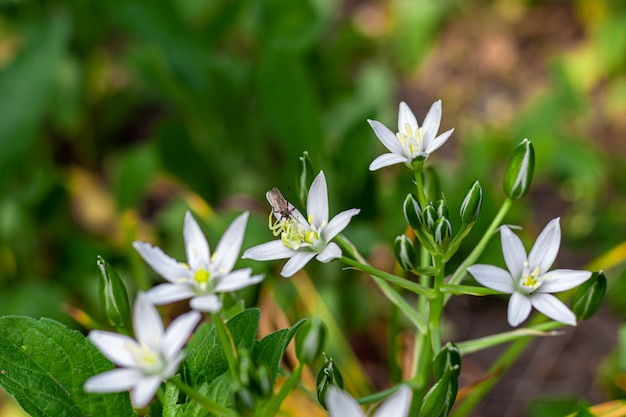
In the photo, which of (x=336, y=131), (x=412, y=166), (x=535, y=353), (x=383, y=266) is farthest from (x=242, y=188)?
(x=412, y=166)

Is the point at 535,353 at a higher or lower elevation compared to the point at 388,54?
lower

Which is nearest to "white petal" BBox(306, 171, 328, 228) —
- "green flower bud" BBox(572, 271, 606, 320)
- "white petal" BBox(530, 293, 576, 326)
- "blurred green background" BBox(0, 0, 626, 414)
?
"white petal" BBox(530, 293, 576, 326)

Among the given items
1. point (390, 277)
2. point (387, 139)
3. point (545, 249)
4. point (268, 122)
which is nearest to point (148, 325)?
point (390, 277)

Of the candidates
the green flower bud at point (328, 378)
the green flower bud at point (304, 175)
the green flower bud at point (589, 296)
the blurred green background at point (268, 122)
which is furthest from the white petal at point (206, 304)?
the blurred green background at point (268, 122)

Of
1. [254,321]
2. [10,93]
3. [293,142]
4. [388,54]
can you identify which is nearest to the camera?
[254,321]

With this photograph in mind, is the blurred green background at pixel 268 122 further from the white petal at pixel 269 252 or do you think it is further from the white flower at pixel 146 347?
the white flower at pixel 146 347

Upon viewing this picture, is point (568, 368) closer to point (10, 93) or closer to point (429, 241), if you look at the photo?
point (429, 241)

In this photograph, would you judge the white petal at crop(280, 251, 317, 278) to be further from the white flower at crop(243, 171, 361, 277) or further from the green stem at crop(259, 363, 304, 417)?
the green stem at crop(259, 363, 304, 417)
